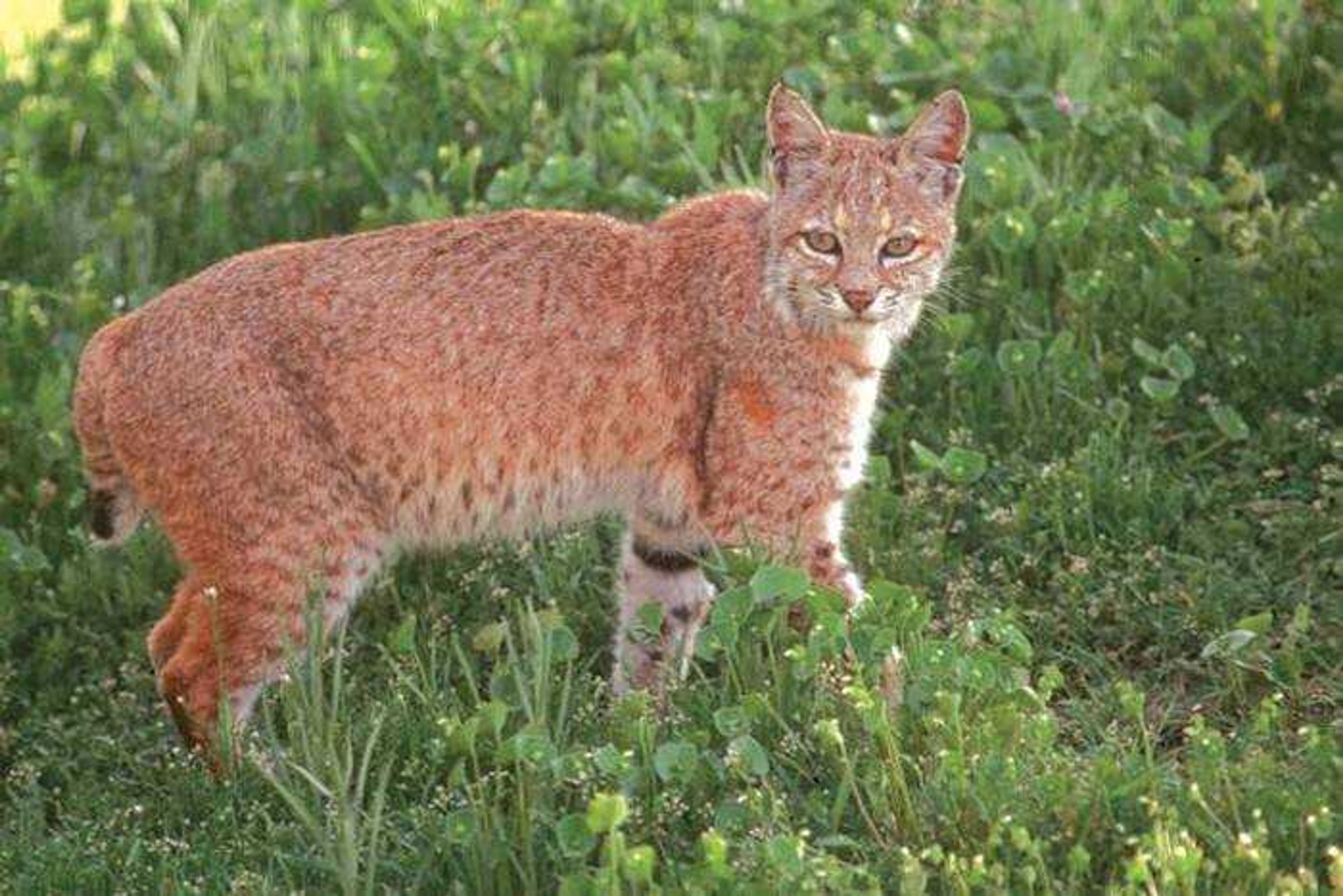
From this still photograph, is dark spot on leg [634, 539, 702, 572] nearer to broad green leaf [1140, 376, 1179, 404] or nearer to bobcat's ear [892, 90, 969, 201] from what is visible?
bobcat's ear [892, 90, 969, 201]

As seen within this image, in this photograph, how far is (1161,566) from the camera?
24.1 ft

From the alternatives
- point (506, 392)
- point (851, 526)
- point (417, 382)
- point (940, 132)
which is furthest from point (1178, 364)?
point (417, 382)

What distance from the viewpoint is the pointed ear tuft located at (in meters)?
7.14

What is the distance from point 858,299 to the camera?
6.95 m

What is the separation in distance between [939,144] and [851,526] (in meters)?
1.11

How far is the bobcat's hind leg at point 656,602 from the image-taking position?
289 inches

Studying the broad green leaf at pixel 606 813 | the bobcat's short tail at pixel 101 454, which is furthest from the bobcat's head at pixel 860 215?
the broad green leaf at pixel 606 813

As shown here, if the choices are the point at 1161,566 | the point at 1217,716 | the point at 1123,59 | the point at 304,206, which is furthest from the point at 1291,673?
the point at 304,206

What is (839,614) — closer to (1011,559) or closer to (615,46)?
(1011,559)

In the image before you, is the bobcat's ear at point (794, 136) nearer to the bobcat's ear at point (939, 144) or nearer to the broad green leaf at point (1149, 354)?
the bobcat's ear at point (939, 144)

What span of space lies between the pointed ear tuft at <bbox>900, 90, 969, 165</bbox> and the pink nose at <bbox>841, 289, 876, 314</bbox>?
1.43 ft

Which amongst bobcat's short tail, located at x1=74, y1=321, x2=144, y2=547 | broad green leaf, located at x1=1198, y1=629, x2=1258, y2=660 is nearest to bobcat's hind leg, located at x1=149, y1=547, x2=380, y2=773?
bobcat's short tail, located at x1=74, y1=321, x2=144, y2=547

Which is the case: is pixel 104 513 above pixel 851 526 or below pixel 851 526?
above

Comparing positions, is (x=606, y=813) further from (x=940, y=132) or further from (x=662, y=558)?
(x=940, y=132)
